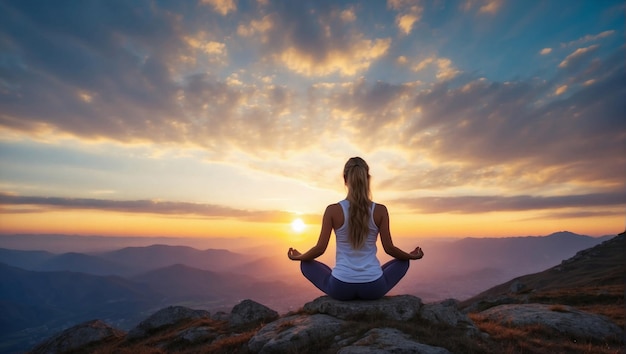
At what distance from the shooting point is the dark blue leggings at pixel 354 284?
Result: 10.1m

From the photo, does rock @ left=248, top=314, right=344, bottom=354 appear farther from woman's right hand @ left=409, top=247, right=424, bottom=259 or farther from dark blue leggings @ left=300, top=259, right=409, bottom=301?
woman's right hand @ left=409, top=247, right=424, bottom=259

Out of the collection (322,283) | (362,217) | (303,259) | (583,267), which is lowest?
(583,267)

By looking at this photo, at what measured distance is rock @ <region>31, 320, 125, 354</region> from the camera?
2173cm

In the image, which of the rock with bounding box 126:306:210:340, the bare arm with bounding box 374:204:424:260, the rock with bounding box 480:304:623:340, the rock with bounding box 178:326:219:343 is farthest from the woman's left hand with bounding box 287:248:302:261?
the rock with bounding box 126:306:210:340

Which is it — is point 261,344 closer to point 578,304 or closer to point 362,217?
point 362,217

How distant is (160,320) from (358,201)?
19891 millimetres

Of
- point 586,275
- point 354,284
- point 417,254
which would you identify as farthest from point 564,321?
point 586,275

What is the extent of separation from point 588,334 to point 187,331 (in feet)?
60.6

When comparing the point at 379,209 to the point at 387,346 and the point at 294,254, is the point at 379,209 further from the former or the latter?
the point at 387,346

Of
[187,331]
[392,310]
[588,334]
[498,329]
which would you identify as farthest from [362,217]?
[187,331]

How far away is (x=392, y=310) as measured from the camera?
1049cm

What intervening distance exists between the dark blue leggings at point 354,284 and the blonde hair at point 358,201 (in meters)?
1.56

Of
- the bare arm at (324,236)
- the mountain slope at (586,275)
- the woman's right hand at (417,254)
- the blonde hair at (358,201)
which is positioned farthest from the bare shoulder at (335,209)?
the mountain slope at (586,275)

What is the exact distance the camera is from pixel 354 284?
9977mm
